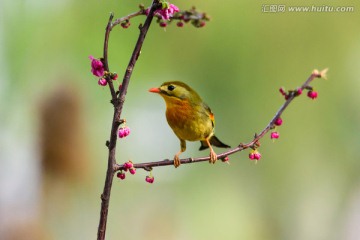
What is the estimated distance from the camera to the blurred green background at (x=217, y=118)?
172 inches

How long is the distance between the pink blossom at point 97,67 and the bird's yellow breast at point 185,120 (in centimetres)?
73

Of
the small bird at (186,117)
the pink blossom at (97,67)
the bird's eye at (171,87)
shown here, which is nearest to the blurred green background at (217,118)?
the small bird at (186,117)

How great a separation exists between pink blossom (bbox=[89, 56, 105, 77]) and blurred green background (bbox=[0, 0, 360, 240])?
3249mm

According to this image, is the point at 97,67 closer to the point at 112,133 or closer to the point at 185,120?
the point at 112,133

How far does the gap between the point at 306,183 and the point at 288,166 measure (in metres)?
0.24

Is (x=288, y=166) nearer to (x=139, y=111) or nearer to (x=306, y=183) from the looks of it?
(x=306, y=183)

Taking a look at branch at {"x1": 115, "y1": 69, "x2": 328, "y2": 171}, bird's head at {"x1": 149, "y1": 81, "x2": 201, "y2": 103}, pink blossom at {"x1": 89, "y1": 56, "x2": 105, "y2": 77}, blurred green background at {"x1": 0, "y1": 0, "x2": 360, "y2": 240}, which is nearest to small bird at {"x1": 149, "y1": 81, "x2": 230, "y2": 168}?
bird's head at {"x1": 149, "y1": 81, "x2": 201, "y2": 103}

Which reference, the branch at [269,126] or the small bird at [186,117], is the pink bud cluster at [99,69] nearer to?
the branch at [269,126]

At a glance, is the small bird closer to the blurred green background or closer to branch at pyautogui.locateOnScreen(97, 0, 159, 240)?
branch at pyautogui.locateOnScreen(97, 0, 159, 240)

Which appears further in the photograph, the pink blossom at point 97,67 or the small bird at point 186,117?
the small bird at point 186,117

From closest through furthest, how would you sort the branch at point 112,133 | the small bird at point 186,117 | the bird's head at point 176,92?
the branch at point 112,133
the bird's head at point 176,92
the small bird at point 186,117

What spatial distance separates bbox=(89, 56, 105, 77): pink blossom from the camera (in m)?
0.96

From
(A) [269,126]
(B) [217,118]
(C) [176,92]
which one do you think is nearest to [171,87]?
(C) [176,92]

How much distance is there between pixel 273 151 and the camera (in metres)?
5.28
